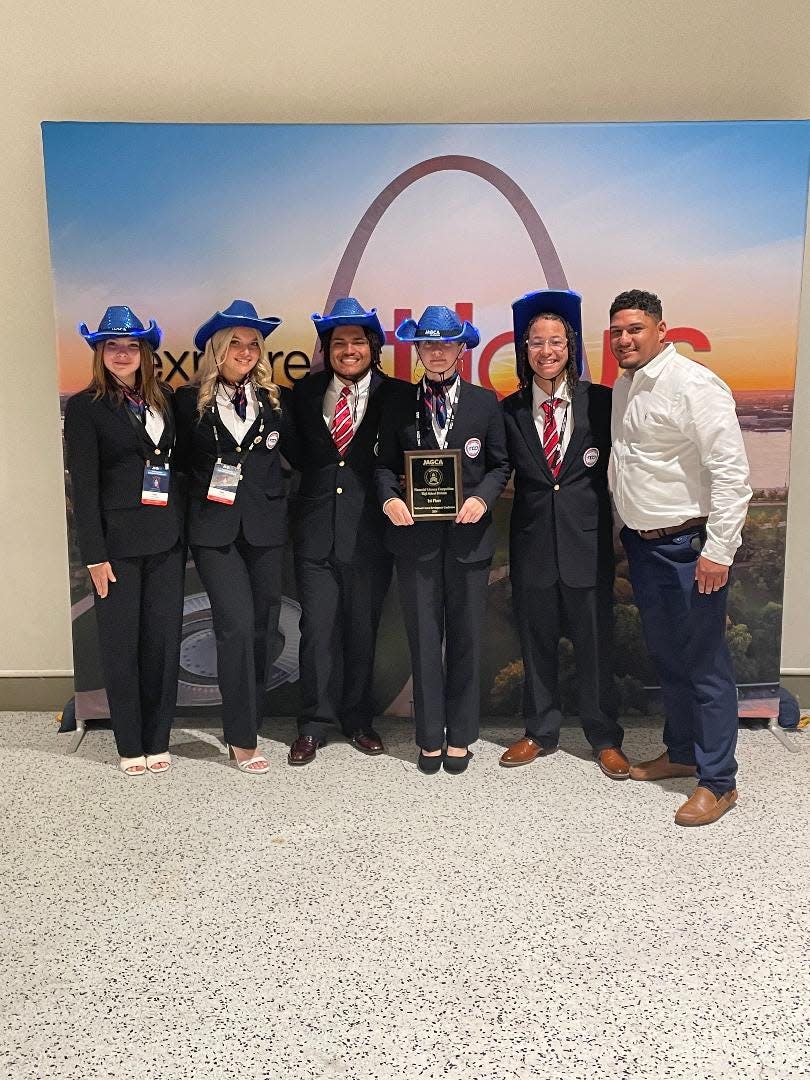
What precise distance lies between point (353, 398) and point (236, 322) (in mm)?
533

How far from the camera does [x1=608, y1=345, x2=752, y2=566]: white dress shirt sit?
10.6 feet

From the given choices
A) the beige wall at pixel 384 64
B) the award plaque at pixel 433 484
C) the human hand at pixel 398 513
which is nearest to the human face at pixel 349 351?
the award plaque at pixel 433 484

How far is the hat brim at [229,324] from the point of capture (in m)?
3.58

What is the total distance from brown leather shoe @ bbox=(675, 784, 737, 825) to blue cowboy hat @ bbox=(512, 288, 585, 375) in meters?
1.66

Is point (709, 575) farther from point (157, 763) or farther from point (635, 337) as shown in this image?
point (157, 763)

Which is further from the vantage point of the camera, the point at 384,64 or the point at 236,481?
the point at 384,64

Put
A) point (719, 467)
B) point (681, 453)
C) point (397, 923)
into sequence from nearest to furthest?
point (397, 923), point (719, 467), point (681, 453)

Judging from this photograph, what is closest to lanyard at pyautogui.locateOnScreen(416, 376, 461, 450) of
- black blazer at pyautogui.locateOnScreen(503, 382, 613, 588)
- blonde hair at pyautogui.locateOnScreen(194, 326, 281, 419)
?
black blazer at pyautogui.locateOnScreen(503, 382, 613, 588)

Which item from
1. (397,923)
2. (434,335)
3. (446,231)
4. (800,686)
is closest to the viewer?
(397,923)

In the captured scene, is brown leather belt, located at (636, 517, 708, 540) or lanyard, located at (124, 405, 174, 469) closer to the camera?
brown leather belt, located at (636, 517, 708, 540)

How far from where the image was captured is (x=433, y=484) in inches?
140

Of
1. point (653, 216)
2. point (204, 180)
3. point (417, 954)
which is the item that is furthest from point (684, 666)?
point (204, 180)

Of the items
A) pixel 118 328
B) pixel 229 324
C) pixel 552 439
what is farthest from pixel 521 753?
pixel 118 328

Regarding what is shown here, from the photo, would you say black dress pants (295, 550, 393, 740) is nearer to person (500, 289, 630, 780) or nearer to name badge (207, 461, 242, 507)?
name badge (207, 461, 242, 507)
